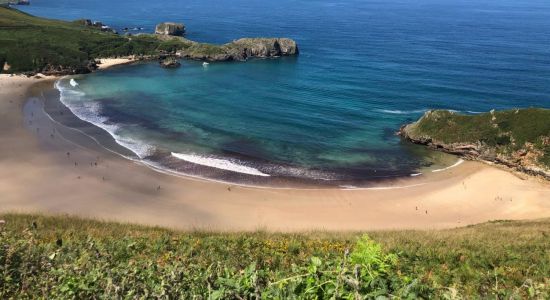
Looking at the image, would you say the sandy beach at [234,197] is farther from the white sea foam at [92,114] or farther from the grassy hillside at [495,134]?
the white sea foam at [92,114]

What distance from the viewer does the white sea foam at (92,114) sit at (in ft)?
175

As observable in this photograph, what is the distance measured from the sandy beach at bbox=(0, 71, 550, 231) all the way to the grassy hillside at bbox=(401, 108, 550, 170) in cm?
262

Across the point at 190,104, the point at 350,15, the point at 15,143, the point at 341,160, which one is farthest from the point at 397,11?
the point at 15,143

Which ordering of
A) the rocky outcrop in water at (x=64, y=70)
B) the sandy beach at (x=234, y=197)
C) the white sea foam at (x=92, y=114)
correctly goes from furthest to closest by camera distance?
the rocky outcrop in water at (x=64, y=70) → the white sea foam at (x=92, y=114) → the sandy beach at (x=234, y=197)

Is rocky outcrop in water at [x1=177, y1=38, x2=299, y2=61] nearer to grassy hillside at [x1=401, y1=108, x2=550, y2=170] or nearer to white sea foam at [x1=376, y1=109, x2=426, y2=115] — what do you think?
white sea foam at [x1=376, y1=109, x2=426, y2=115]

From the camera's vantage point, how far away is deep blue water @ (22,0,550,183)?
52781 mm

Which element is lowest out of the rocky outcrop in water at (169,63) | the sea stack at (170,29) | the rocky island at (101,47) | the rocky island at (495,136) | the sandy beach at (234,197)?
the sandy beach at (234,197)

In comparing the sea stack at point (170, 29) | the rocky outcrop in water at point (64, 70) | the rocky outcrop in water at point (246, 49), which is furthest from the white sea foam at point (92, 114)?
the sea stack at point (170, 29)

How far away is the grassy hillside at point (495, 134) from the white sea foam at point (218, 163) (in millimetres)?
24234

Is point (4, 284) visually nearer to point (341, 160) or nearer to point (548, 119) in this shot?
point (341, 160)

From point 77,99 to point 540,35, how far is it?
5291 inches

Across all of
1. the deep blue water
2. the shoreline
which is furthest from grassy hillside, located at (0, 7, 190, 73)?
the shoreline

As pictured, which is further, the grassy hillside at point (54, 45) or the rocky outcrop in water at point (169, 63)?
the rocky outcrop in water at point (169, 63)

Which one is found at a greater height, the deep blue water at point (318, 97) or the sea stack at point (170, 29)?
the sea stack at point (170, 29)
